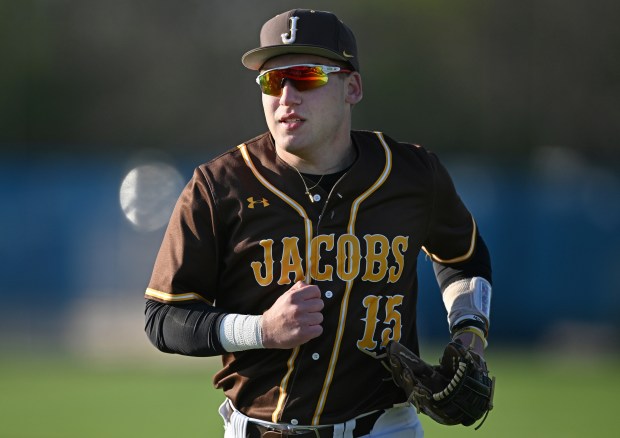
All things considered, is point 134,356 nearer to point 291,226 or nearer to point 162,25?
point 291,226

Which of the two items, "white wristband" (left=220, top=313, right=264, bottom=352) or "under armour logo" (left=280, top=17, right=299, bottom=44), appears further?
"under armour logo" (left=280, top=17, right=299, bottom=44)

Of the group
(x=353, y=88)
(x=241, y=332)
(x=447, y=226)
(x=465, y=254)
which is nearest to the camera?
(x=241, y=332)

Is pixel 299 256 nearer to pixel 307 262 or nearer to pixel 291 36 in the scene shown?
pixel 307 262

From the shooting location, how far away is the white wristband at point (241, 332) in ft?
12.7

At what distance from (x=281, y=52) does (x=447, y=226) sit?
1.00 m

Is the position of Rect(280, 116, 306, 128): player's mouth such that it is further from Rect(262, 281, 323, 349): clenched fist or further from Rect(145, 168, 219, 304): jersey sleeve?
Rect(262, 281, 323, 349): clenched fist

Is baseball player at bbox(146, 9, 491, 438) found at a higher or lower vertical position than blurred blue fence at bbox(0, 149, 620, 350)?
higher

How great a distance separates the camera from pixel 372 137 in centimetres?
452

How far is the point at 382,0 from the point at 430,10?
1.42 meters

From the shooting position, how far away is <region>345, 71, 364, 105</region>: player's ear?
4359 mm

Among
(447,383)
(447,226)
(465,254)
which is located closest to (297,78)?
(447,226)

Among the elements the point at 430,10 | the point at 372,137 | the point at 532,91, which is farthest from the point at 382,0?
the point at 372,137

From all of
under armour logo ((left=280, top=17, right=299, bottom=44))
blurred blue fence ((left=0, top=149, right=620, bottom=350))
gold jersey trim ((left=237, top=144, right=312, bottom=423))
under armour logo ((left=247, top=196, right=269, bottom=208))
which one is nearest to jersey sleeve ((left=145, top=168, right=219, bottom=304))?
under armour logo ((left=247, top=196, right=269, bottom=208))

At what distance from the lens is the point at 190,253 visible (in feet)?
13.2
